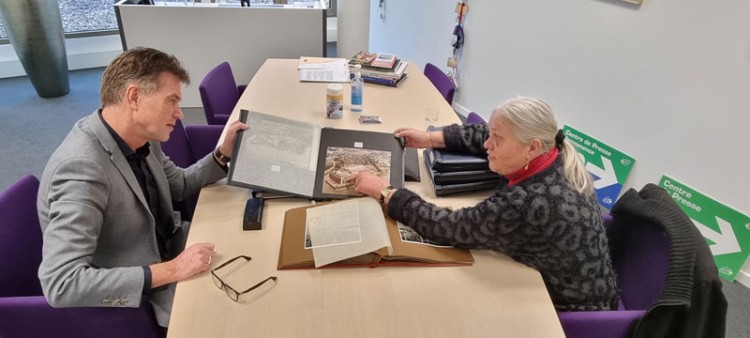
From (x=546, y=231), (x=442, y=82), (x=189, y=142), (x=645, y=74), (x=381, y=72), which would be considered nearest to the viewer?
(x=546, y=231)

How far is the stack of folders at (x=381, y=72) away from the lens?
262cm

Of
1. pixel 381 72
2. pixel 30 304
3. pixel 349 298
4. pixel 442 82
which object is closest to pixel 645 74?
pixel 442 82

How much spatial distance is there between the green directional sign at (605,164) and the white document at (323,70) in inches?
56.3

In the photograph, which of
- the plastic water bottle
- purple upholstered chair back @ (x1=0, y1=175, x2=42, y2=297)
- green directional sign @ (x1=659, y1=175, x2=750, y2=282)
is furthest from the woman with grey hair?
green directional sign @ (x1=659, y1=175, x2=750, y2=282)

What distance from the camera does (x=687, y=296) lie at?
1113 millimetres

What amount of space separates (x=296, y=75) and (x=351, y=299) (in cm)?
184

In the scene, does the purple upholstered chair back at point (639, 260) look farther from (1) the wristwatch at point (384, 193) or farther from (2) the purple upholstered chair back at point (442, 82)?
(2) the purple upholstered chair back at point (442, 82)

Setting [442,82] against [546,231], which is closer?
[546,231]

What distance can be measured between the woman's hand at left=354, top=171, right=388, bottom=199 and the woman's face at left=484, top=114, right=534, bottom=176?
1.18ft

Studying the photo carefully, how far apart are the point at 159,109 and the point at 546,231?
114 centimetres

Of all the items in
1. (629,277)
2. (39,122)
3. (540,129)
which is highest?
(540,129)

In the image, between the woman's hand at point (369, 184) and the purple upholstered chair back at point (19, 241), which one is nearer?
the purple upholstered chair back at point (19, 241)

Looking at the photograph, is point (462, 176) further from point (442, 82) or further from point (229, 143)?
point (442, 82)

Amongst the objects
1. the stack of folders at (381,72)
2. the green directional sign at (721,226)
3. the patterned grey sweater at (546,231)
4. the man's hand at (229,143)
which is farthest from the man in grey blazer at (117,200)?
the green directional sign at (721,226)
